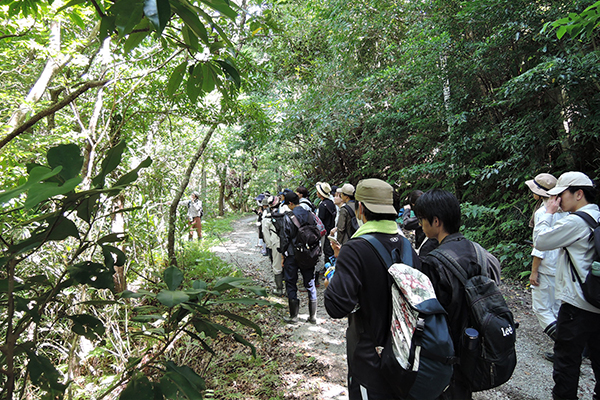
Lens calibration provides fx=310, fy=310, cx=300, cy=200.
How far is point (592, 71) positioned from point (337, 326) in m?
5.74

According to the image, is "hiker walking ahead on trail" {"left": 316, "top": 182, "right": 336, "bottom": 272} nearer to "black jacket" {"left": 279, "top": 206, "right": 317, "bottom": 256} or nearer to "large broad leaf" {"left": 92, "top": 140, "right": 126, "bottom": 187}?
"black jacket" {"left": 279, "top": 206, "right": 317, "bottom": 256}

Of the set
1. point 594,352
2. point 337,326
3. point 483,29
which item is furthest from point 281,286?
point 483,29

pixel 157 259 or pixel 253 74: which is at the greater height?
pixel 253 74

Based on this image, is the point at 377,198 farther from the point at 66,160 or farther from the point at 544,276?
the point at 544,276

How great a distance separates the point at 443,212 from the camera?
1.99 metres

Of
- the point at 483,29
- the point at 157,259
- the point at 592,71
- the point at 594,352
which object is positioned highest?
the point at 483,29

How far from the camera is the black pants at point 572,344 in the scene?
2410 mm

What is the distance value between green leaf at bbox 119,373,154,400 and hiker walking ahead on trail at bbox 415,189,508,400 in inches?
62.2

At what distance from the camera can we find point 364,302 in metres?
1.92

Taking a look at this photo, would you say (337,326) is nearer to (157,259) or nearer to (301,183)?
(157,259)

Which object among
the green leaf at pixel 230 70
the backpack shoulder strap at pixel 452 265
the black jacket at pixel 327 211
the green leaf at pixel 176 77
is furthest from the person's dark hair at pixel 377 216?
the black jacket at pixel 327 211

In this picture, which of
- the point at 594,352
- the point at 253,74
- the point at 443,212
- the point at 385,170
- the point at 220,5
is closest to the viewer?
the point at 220,5

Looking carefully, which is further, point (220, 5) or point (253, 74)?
point (253, 74)

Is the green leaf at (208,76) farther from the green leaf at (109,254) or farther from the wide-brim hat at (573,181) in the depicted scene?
the wide-brim hat at (573,181)
